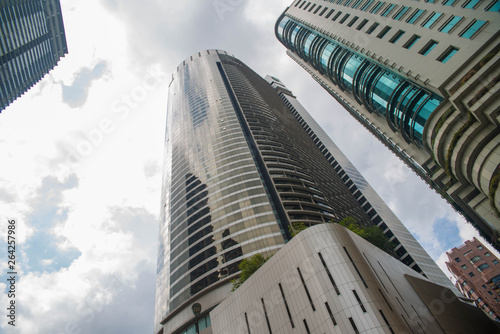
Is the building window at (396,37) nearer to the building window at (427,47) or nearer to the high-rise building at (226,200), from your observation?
the building window at (427,47)

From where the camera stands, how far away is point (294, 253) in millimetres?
28703

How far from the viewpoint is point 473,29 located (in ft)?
80.1

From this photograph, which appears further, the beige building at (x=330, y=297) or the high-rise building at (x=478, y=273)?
the high-rise building at (x=478, y=273)

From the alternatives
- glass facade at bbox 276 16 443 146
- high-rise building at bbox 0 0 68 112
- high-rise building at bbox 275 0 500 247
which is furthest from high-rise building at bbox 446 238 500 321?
high-rise building at bbox 0 0 68 112

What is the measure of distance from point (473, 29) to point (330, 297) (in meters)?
26.5

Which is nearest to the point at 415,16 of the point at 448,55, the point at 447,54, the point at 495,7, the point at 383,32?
the point at 383,32

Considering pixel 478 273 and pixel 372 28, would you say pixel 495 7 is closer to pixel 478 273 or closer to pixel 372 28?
pixel 372 28

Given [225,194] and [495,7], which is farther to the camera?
[225,194]

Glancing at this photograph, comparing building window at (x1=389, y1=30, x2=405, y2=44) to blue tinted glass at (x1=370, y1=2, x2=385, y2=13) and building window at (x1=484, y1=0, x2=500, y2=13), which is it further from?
building window at (x1=484, y1=0, x2=500, y2=13)

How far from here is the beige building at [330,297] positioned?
22.8m

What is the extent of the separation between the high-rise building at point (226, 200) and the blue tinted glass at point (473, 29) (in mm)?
37456

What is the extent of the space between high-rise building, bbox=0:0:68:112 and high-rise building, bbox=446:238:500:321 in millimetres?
165508

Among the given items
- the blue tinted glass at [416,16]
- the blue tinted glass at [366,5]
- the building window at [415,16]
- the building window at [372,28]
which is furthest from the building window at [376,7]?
the blue tinted glass at [416,16]

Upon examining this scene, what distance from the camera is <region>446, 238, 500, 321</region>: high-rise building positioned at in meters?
84.5
